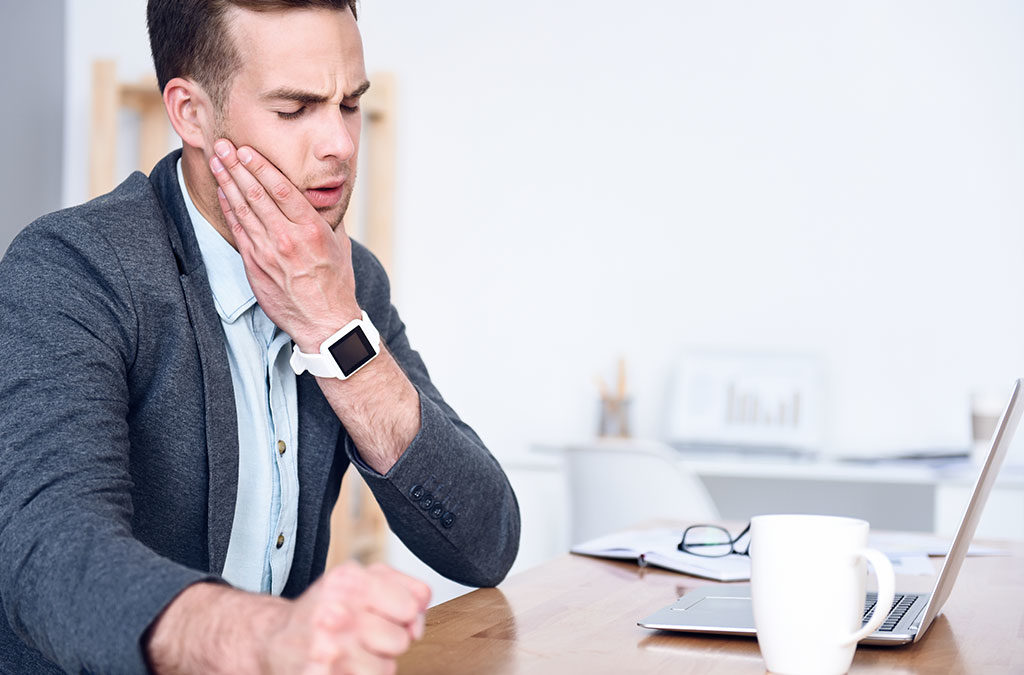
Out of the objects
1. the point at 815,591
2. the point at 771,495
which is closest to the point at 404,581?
the point at 815,591

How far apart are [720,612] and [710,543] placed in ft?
1.17

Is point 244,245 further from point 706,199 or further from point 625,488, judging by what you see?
point 706,199

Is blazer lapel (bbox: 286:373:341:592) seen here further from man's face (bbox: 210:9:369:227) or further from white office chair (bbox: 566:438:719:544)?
white office chair (bbox: 566:438:719:544)

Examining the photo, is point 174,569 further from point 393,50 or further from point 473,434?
point 393,50

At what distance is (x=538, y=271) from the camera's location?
3508 mm

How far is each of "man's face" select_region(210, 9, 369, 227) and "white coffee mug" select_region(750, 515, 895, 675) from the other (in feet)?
2.15

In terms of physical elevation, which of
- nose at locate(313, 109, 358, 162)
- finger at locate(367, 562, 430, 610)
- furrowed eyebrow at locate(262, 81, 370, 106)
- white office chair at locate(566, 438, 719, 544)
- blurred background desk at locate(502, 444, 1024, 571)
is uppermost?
furrowed eyebrow at locate(262, 81, 370, 106)

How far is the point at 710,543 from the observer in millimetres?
1344

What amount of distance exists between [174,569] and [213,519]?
1.30 feet

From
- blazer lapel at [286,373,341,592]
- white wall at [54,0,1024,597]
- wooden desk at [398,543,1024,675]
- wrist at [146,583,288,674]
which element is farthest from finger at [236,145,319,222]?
white wall at [54,0,1024,597]

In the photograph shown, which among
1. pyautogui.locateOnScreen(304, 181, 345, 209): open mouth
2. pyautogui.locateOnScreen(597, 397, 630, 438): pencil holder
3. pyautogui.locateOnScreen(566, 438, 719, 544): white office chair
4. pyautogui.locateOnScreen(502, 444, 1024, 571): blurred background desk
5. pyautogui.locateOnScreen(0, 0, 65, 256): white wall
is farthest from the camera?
pyautogui.locateOnScreen(0, 0, 65, 256): white wall

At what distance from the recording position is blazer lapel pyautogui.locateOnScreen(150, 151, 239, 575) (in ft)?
3.64

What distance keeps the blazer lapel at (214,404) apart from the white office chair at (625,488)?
1.36 meters

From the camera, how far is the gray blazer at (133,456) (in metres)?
0.75
